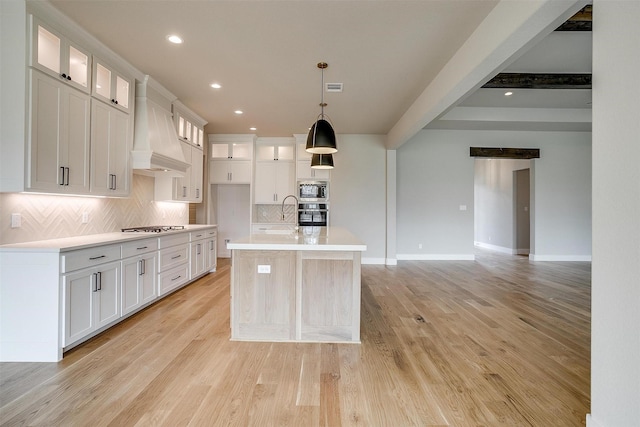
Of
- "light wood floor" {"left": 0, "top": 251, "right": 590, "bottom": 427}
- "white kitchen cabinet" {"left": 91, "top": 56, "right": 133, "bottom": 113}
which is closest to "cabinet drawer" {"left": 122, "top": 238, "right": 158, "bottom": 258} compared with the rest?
"light wood floor" {"left": 0, "top": 251, "right": 590, "bottom": 427}

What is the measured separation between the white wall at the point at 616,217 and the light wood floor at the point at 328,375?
49 cm

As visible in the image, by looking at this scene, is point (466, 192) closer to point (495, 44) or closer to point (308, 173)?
point (308, 173)

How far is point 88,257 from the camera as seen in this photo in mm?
2633

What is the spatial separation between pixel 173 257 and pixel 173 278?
0.27m

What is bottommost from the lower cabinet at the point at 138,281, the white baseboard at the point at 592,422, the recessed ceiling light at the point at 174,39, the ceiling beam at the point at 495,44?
the white baseboard at the point at 592,422

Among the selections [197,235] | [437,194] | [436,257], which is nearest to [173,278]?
[197,235]

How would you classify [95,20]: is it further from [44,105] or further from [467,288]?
[467,288]

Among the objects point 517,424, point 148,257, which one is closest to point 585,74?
point 517,424

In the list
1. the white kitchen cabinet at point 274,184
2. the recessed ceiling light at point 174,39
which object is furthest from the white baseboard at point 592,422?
the white kitchen cabinet at point 274,184

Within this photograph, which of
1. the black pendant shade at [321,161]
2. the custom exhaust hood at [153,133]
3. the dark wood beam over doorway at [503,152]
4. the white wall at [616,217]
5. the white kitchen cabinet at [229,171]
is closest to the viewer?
the white wall at [616,217]

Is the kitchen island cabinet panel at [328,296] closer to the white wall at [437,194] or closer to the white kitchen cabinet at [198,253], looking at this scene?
the white kitchen cabinet at [198,253]

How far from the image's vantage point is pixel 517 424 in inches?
67.8

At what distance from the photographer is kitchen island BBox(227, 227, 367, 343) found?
9.01 feet

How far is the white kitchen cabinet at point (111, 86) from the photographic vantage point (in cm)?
316
